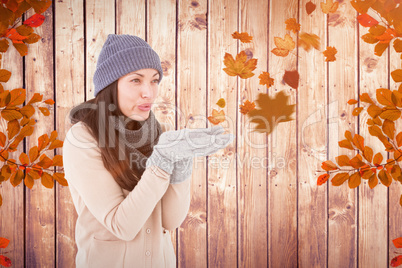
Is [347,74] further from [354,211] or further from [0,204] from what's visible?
[0,204]

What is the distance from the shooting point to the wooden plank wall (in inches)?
51.0

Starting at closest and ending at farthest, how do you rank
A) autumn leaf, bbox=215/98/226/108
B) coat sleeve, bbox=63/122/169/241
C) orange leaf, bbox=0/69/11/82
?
coat sleeve, bbox=63/122/169/241, orange leaf, bbox=0/69/11/82, autumn leaf, bbox=215/98/226/108

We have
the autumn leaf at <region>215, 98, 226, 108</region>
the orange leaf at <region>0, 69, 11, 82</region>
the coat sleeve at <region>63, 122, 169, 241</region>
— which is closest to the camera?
the coat sleeve at <region>63, 122, 169, 241</region>

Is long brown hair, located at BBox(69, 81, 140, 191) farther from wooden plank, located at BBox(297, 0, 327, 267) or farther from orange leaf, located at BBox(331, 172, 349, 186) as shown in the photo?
orange leaf, located at BBox(331, 172, 349, 186)

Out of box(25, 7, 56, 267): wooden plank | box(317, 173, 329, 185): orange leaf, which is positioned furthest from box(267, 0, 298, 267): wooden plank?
box(25, 7, 56, 267): wooden plank

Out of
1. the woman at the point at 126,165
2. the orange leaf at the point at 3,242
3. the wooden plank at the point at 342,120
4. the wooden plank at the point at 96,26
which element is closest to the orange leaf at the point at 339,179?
the wooden plank at the point at 342,120

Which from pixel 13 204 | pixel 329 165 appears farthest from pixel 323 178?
pixel 13 204

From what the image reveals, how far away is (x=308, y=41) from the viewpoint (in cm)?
140

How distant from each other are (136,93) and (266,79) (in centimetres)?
68

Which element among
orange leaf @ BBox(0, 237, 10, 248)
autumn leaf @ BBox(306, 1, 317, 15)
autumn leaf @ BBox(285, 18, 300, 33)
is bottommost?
orange leaf @ BBox(0, 237, 10, 248)

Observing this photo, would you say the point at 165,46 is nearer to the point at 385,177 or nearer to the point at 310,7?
the point at 310,7

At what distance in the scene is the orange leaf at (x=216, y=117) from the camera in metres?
1.37

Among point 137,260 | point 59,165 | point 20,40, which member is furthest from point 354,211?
point 20,40

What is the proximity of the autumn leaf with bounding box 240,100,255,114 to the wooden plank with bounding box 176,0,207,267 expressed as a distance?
180 millimetres
